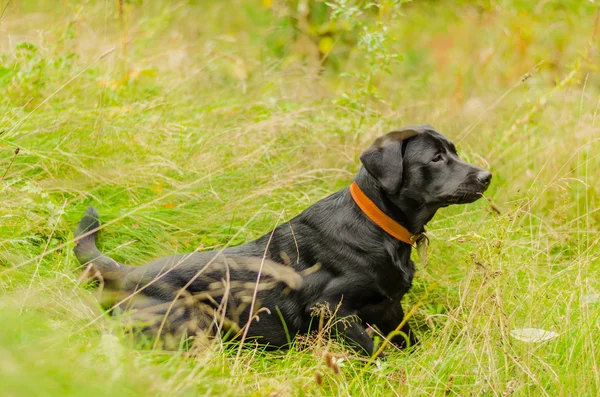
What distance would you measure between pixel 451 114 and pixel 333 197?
194 centimetres

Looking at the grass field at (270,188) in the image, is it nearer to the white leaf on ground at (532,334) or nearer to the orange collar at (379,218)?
the white leaf on ground at (532,334)

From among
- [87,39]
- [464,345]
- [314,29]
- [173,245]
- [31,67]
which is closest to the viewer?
[464,345]

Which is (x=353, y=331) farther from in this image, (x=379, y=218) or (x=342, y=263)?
(x=379, y=218)

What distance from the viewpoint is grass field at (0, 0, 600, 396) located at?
91.2 inches

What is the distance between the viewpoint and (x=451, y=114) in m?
4.75

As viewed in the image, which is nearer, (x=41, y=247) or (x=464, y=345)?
(x=464, y=345)

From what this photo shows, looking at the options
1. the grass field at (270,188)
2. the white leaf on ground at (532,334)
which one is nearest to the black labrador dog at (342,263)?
the grass field at (270,188)

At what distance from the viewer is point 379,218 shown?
2.96 m

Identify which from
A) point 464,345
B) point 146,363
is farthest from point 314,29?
point 146,363

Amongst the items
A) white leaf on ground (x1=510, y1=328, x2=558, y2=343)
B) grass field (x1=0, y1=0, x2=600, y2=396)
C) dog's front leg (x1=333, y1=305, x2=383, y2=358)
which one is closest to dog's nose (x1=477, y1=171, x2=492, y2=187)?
grass field (x1=0, y1=0, x2=600, y2=396)

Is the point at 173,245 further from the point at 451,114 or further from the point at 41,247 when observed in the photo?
the point at 451,114

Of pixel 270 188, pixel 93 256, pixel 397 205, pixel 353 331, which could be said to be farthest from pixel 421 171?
pixel 93 256

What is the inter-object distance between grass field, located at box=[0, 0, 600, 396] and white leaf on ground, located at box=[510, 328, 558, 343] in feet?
0.10

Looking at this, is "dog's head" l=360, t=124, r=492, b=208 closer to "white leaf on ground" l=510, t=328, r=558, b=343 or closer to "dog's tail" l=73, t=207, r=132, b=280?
"white leaf on ground" l=510, t=328, r=558, b=343
